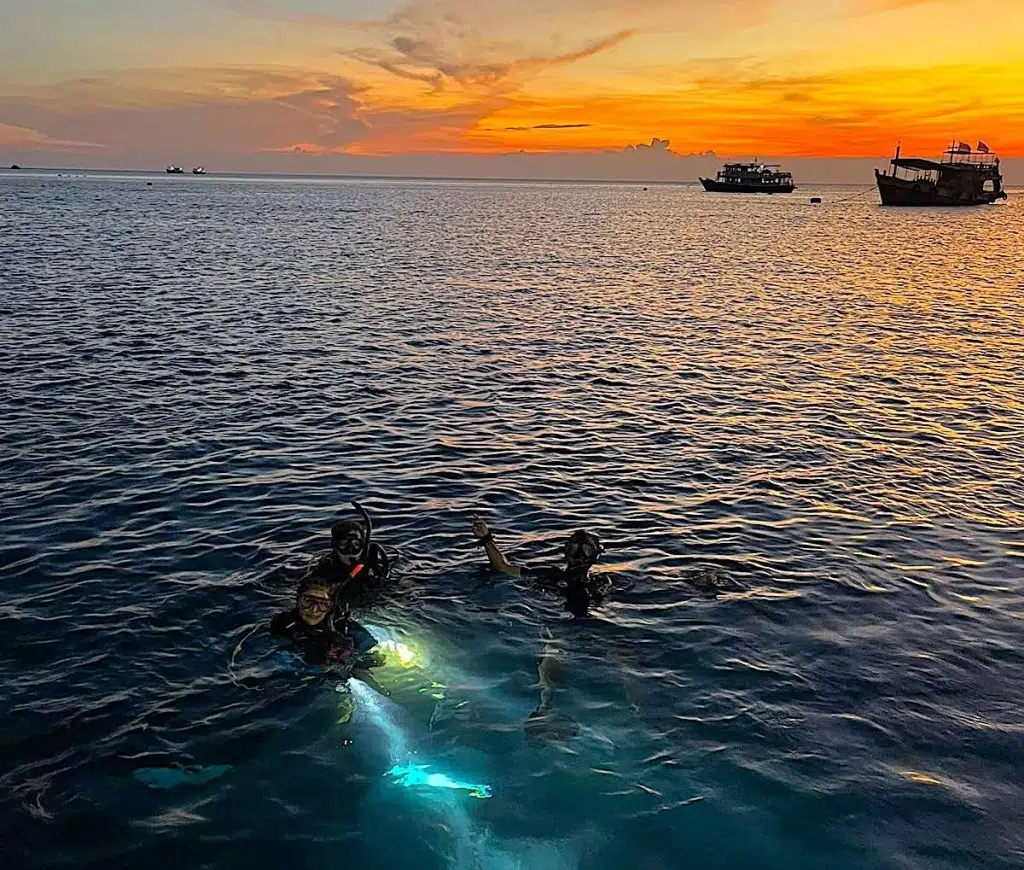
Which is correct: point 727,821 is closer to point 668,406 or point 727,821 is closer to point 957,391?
point 668,406

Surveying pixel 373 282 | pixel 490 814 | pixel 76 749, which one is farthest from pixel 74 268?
pixel 490 814

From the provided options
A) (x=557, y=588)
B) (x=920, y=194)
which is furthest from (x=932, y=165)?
(x=557, y=588)

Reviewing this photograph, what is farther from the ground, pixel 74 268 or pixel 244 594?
pixel 74 268

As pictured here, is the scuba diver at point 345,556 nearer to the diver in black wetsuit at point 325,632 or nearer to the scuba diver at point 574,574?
the diver in black wetsuit at point 325,632

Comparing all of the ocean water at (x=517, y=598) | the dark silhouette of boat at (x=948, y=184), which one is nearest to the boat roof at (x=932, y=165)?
the dark silhouette of boat at (x=948, y=184)

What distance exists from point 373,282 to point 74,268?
22.1 meters

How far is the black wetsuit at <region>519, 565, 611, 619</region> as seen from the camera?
15.3m

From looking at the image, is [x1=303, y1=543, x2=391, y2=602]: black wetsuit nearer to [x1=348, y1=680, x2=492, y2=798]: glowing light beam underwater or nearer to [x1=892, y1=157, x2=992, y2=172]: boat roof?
[x1=348, y1=680, x2=492, y2=798]: glowing light beam underwater

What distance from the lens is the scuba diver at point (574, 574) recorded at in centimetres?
1496

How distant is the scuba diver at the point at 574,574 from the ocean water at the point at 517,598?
409 millimetres

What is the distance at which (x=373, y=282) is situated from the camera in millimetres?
60500

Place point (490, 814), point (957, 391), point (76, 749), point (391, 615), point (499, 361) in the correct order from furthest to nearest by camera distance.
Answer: point (499, 361), point (957, 391), point (391, 615), point (76, 749), point (490, 814)

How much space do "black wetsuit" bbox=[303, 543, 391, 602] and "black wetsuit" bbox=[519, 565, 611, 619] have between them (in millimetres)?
2912

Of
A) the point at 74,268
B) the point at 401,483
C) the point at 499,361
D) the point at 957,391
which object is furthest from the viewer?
the point at 74,268
